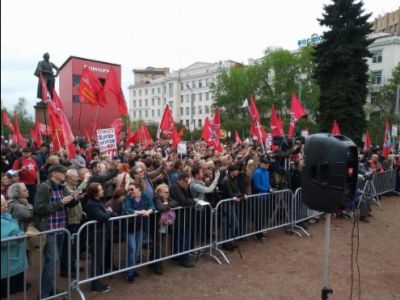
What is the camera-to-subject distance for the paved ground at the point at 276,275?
575 cm

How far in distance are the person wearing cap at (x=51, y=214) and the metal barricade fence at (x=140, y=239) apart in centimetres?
31

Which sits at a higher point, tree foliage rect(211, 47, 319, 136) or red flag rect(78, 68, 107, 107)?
tree foliage rect(211, 47, 319, 136)

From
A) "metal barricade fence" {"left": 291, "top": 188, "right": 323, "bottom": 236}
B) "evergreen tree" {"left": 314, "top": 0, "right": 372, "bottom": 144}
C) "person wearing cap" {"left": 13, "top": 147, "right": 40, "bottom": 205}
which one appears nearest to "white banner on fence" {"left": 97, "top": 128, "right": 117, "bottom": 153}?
"person wearing cap" {"left": 13, "top": 147, "right": 40, "bottom": 205}

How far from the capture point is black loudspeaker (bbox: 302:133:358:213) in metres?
4.59

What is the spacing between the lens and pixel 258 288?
19.6ft

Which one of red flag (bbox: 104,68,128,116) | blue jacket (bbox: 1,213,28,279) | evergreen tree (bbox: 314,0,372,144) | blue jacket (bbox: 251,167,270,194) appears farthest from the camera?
evergreen tree (bbox: 314,0,372,144)

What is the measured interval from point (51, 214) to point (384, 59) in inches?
2456

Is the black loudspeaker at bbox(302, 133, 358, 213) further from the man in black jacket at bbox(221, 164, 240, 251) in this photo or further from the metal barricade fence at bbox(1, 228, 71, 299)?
the metal barricade fence at bbox(1, 228, 71, 299)

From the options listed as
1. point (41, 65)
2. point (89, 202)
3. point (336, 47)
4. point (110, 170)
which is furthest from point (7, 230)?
point (336, 47)

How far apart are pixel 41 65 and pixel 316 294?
1476cm

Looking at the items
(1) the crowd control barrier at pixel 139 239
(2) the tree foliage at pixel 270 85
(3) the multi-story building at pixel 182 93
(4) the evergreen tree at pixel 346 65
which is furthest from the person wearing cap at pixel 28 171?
(3) the multi-story building at pixel 182 93

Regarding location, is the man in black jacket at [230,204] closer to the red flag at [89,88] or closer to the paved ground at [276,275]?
the paved ground at [276,275]

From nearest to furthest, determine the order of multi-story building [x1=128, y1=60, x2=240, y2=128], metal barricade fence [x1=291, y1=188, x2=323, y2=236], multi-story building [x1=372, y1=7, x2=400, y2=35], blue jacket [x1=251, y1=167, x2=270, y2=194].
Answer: blue jacket [x1=251, y1=167, x2=270, y2=194]
metal barricade fence [x1=291, y1=188, x2=323, y2=236]
multi-story building [x1=372, y1=7, x2=400, y2=35]
multi-story building [x1=128, y1=60, x2=240, y2=128]

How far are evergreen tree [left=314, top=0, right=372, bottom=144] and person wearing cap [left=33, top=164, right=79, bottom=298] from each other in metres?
30.2
